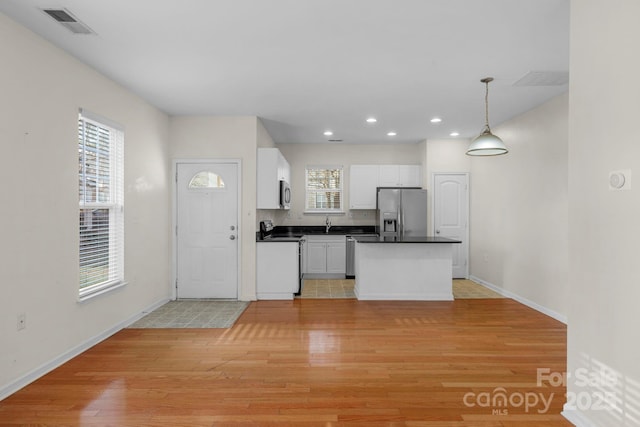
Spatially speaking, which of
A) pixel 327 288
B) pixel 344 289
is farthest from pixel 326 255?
pixel 344 289

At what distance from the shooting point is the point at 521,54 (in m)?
3.15

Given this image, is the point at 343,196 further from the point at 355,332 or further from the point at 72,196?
the point at 72,196

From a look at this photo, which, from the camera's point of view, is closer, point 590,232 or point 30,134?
point 590,232

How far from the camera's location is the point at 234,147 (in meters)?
5.13

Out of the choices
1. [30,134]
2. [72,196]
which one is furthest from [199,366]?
[30,134]

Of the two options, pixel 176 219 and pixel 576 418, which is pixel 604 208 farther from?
pixel 176 219

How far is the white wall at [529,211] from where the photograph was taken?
426 centimetres

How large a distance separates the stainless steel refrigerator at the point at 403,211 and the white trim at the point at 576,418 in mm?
4405

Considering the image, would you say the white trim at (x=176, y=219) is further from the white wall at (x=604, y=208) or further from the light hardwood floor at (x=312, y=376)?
the white wall at (x=604, y=208)

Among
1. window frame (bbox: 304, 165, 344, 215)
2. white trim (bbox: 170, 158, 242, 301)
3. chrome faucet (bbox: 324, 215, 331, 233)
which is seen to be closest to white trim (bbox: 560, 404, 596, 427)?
white trim (bbox: 170, 158, 242, 301)

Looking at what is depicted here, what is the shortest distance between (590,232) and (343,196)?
5.44 meters

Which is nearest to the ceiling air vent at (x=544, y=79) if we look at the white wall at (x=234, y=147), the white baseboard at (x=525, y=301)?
the white baseboard at (x=525, y=301)

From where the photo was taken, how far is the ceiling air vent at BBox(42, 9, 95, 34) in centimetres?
249

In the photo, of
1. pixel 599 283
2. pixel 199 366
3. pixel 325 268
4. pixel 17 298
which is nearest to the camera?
pixel 599 283
